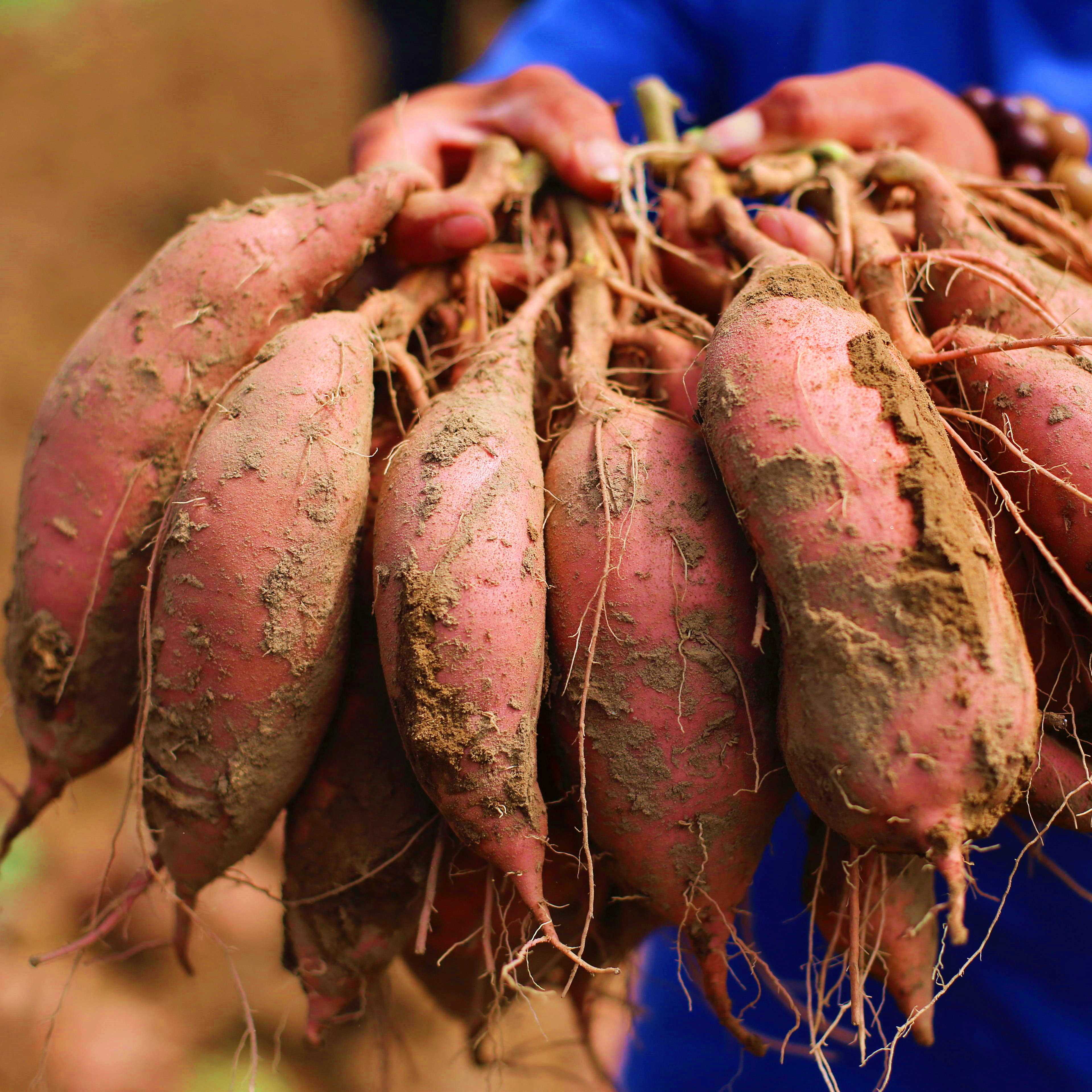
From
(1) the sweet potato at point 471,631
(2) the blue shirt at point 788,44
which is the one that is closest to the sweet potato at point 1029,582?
(1) the sweet potato at point 471,631

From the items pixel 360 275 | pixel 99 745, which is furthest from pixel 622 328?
pixel 99 745

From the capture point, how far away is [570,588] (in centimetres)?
73

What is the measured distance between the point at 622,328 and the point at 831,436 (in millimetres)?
377

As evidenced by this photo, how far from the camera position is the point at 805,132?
117 cm

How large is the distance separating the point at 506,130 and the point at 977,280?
0.67 metres

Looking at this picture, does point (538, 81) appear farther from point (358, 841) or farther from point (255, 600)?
point (358, 841)

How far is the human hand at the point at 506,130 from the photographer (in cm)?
110

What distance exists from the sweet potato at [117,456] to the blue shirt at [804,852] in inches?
26.4

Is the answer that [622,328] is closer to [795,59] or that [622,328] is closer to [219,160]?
[795,59]

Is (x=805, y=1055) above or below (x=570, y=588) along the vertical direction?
below

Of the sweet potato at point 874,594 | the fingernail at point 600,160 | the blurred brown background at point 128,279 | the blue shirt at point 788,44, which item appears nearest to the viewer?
the sweet potato at point 874,594

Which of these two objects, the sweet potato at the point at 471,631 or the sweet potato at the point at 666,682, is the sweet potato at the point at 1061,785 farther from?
the sweet potato at the point at 471,631

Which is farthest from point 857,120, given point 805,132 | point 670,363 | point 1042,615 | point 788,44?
point 1042,615

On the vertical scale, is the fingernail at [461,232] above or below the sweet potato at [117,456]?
above
